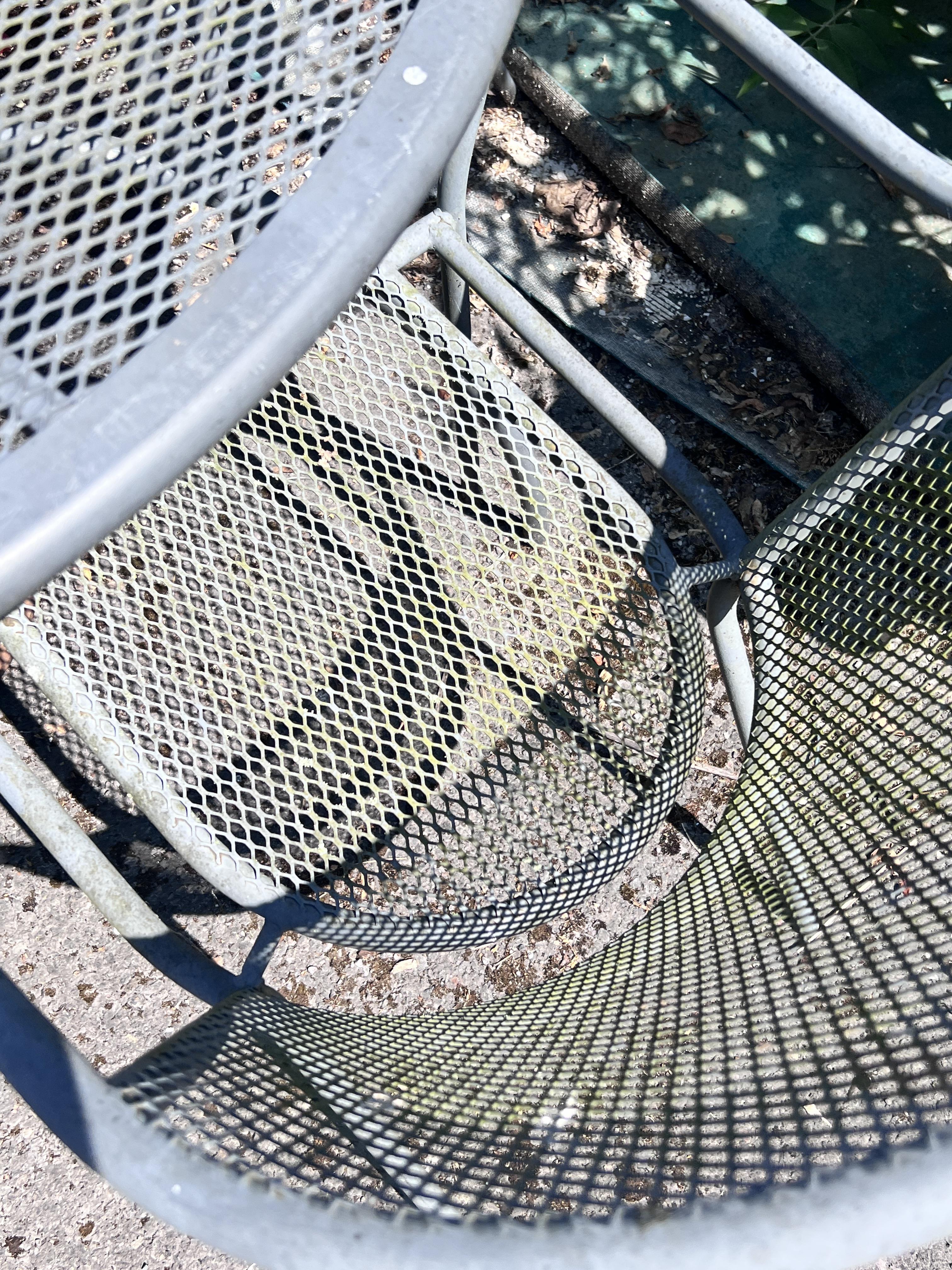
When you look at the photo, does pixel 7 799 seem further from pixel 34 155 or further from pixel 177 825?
pixel 34 155

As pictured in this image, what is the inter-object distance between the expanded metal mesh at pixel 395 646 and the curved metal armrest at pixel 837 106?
69 cm

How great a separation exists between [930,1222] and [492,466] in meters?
1.41

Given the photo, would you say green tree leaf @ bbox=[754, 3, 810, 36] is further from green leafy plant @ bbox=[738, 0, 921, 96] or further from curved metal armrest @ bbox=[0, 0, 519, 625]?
curved metal armrest @ bbox=[0, 0, 519, 625]

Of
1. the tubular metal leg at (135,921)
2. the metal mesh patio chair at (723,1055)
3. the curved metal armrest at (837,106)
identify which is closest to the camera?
the metal mesh patio chair at (723,1055)

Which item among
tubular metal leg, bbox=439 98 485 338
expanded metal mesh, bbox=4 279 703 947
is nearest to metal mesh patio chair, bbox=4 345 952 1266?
expanded metal mesh, bbox=4 279 703 947

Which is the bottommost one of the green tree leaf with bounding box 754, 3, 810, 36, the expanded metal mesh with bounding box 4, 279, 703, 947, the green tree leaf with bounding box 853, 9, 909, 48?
the expanded metal mesh with bounding box 4, 279, 703, 947

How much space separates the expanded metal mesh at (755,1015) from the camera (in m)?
0.84

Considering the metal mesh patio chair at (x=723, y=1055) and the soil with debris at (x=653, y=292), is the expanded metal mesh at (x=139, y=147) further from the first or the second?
the soil with debris at (x=653, y=292)

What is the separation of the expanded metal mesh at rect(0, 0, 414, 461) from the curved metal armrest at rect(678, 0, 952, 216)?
1.44 ft

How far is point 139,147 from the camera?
91 cm

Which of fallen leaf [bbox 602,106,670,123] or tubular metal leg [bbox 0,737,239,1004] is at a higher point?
fallen leaf [bbox 602,106,670,123]

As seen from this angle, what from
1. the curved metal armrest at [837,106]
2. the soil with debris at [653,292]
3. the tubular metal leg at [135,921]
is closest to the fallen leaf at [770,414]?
the soil with debris at [653,292]

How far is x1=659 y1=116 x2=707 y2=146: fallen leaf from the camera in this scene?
2.95 meters

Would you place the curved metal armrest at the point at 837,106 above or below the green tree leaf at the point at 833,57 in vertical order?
below
